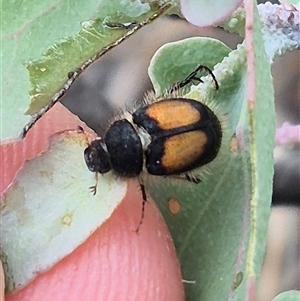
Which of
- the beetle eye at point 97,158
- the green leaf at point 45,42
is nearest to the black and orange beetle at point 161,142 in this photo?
the beetle eye at point 97,158

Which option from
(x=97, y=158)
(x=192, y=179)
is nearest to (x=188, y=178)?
(x=192, y=179)

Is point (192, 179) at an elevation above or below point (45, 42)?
below

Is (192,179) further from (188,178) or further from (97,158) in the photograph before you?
(97,158)

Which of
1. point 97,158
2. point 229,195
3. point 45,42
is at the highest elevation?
point 45,42

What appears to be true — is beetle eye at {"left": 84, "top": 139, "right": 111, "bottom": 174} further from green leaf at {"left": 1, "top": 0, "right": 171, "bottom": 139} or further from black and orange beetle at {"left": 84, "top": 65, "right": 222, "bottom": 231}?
green leaf at {"left": 1, "top": 0, "right": 171, "bottom": 139}

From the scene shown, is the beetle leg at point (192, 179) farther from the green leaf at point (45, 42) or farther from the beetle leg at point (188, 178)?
the green leaf at point (45, 42)
